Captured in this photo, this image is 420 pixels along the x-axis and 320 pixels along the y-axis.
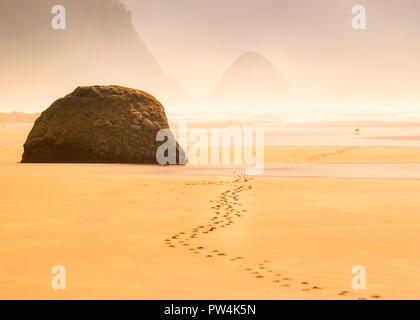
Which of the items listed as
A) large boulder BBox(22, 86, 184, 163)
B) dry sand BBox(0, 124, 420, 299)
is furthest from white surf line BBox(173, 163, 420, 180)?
dry sand BBox(0, 124, 420, 299)

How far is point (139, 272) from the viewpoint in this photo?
632 centimetres

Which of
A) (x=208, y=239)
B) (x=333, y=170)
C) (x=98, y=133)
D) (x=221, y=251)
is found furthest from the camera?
(x=98, y=133)

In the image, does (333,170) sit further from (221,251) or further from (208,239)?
(221,251)

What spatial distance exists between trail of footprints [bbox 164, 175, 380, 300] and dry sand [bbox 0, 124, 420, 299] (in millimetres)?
16

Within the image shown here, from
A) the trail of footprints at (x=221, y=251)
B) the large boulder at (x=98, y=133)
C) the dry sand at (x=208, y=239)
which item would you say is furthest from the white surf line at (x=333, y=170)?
the trail of footprints at (x=221, y=251)

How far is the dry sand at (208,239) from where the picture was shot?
5820mm

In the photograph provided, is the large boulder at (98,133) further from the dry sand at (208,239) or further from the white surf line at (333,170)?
the dry sand at (208,239)

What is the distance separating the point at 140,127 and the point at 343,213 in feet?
36.9

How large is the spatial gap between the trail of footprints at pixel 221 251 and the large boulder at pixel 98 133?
7.87 m

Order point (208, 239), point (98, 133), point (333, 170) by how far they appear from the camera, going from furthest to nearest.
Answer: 1. point (98, 133)
2. point (333, 170)
3. point (208, 239)

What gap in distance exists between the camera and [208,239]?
26.3 ft

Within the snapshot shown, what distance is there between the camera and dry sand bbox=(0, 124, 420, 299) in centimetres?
582

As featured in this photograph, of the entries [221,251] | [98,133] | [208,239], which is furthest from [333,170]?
[221,251]

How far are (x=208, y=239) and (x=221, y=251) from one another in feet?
2.29
